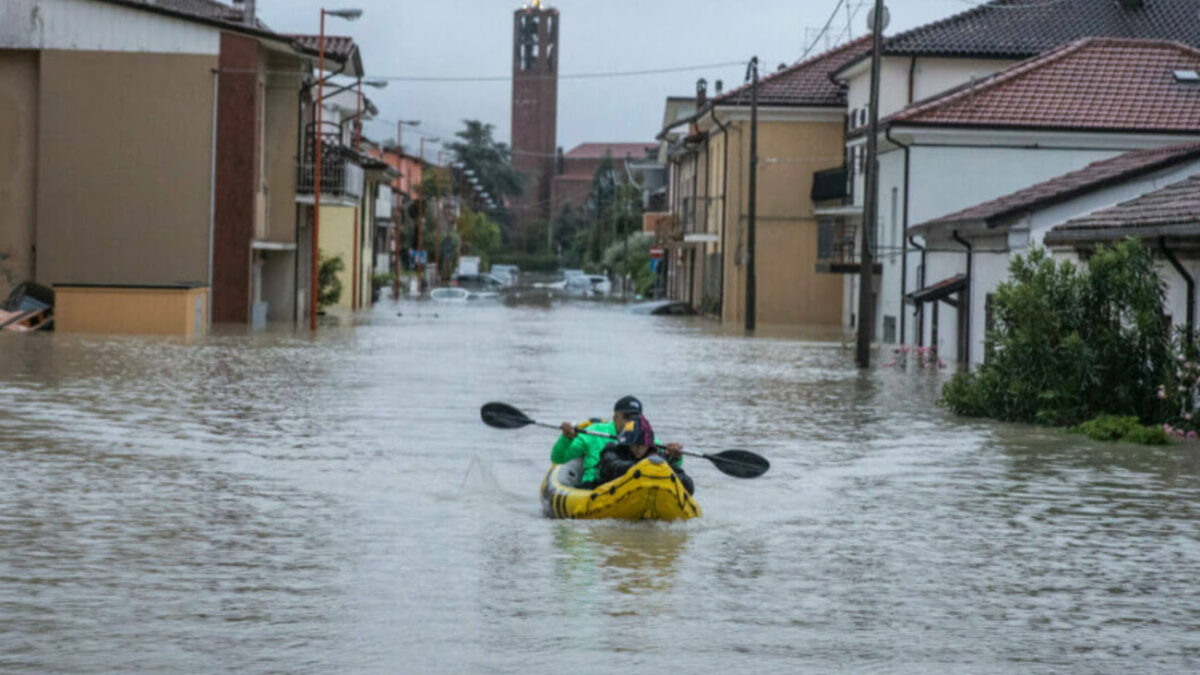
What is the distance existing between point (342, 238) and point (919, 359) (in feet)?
120

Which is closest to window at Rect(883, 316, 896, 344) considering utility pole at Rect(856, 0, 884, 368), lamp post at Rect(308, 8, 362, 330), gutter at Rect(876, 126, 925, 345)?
gutter at Rect(876, 126, 925, 345)

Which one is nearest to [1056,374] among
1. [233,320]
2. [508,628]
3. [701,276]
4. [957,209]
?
[508,628]

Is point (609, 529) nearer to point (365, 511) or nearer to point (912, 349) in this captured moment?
point (365, 511)

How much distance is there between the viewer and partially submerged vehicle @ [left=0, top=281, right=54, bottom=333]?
42844 mm

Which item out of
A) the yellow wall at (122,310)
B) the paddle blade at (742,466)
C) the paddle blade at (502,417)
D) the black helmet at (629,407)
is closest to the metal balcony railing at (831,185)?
the yellow wall at (122,310)

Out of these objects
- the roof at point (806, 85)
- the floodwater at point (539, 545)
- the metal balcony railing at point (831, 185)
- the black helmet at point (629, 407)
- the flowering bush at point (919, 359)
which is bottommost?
the floodwater at point (539, 545)

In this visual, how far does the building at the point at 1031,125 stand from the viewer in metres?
45.3

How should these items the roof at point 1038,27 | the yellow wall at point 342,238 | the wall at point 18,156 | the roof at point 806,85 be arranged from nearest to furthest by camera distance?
the wall at point 18,156
the roof at point 1038,27
the roof at point 806,85
the yellow wall at point 342,238

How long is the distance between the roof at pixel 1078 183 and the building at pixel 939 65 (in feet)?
23.6

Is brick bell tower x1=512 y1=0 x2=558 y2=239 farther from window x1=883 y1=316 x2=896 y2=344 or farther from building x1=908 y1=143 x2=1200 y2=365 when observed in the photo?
building x1=908 y1=143 x2=1200 y2=365

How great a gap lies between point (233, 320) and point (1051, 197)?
24845 mm

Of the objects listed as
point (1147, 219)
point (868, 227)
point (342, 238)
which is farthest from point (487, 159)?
point (1147, 219)

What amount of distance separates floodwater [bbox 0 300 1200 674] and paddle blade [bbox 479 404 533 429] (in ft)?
1.52

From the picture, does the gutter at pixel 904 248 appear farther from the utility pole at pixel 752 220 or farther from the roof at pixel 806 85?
the roof at pixel 806 85
